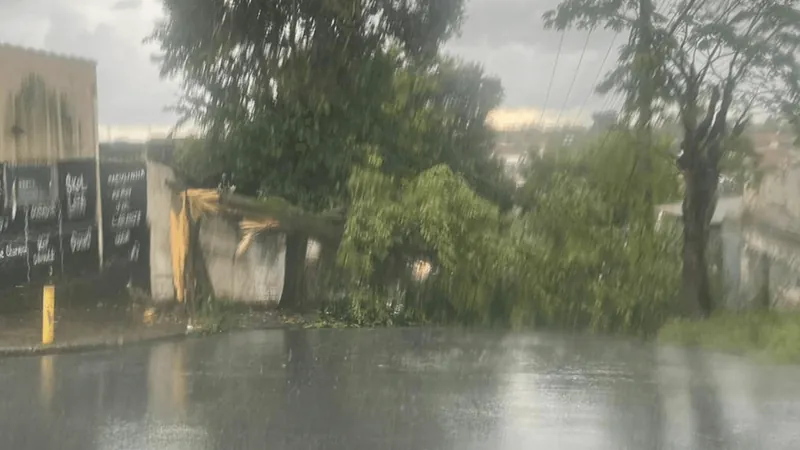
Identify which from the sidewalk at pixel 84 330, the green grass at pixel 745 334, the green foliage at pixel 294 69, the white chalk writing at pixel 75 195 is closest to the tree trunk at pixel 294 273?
the green foliage at pixel 294 69

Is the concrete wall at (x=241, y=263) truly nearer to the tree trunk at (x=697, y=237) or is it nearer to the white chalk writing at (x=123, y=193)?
the white chalk writing at (x=123, y=193)

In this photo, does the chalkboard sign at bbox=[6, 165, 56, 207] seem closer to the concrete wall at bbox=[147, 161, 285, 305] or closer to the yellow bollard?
the concrete wall at bbox=[147, 161, 285, 305]

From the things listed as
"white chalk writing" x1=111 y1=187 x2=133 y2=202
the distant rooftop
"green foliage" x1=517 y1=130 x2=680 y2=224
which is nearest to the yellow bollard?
"white chalk writing" x1=111 y1=187 x2=133 y2=202

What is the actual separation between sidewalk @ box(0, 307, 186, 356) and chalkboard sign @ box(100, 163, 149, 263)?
1079mm

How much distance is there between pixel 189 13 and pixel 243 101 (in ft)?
4.45

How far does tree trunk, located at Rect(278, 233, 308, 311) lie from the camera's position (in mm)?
12539

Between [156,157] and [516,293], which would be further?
[156,157]

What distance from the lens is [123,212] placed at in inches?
533

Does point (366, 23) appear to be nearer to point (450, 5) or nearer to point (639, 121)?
point (450, 5)

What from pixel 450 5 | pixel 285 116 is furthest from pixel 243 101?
pixel 450 5

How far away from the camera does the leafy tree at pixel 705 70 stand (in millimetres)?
10117

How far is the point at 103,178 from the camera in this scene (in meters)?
13.6

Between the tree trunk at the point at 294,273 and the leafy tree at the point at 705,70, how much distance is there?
4.70 m

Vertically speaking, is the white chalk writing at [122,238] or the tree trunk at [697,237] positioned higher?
the tree trunk at [697,237]
